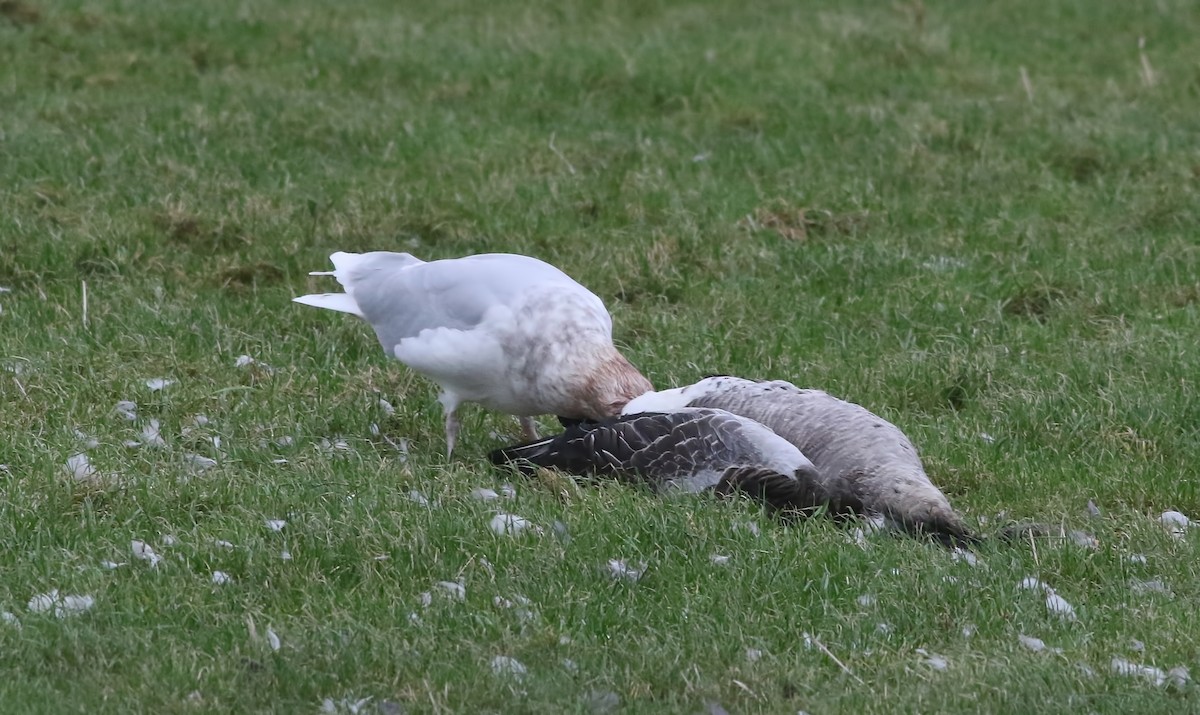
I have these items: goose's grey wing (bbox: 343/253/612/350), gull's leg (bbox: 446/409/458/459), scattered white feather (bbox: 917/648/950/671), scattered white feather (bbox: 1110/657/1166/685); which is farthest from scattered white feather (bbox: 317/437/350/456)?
scattered white feather (bbox: 1110/657/1166/685)

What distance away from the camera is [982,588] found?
4672 mm

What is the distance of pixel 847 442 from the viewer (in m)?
5.54

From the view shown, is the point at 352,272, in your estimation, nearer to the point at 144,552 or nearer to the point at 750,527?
the point at 144,552

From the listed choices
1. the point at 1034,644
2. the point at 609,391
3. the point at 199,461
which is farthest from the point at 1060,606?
the point at 199,461

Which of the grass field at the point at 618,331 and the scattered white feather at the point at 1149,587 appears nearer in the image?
the grass field at the point at 618,331

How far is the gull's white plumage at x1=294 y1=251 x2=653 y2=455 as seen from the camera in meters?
5.74

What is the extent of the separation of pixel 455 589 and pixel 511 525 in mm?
408

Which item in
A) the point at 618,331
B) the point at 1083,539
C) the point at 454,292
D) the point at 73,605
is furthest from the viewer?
the point at 618,331

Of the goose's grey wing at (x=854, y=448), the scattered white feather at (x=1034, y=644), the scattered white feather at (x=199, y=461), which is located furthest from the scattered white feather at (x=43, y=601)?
the scattered white feather at (x=1034, y=644)

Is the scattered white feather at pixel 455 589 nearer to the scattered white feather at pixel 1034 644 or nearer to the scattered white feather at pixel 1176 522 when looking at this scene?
the scattered white feather at pixel 1034 644

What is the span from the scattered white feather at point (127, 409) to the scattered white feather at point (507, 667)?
2.29 meters

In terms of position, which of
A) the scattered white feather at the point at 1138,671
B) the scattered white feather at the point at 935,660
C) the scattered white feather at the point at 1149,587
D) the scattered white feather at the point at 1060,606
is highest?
the scattered white feather at the point at 1138,671

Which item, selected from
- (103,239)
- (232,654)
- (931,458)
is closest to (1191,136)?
(931,458)

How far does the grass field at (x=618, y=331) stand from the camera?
4.26 meters
